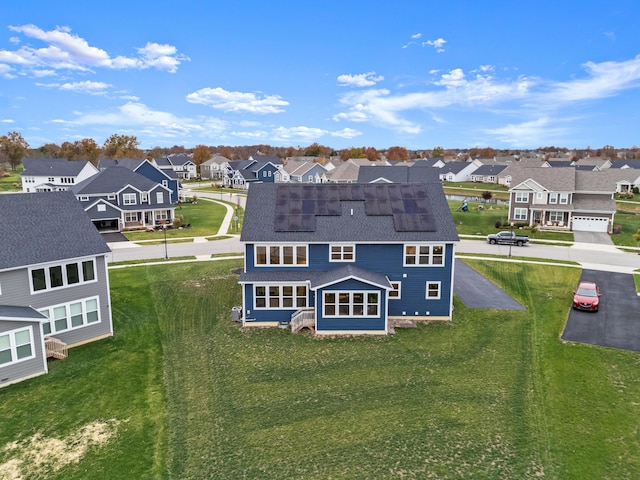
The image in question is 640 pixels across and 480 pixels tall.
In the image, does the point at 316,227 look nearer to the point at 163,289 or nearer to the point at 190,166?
the point at 163,289

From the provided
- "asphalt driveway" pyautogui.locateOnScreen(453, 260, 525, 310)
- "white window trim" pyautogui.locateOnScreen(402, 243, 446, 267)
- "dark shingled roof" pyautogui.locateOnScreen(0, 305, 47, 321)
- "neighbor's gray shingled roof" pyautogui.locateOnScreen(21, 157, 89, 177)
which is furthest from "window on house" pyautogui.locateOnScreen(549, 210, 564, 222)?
"neighbor's gray shingled roof" pyautogui.locateOnScreen(21, 157, 89, 177)

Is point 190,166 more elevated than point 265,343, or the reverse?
point 190,166

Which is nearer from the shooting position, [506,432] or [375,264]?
[506,432]

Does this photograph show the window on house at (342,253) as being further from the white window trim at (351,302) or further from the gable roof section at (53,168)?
the gable roof section at (53,168)

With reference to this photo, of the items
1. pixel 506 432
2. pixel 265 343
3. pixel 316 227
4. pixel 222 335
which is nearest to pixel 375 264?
pixel 316 227

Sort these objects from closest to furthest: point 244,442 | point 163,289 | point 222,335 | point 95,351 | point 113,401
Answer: point 244,442 < point 113,401 < point 95,351 < point 222,335 < point 163,289

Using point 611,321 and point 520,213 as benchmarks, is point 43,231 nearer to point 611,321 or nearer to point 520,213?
point 611,321

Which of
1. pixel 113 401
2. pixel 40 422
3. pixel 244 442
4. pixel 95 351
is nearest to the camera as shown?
pixel 244 442

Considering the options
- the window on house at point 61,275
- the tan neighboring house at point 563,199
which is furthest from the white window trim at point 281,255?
the tan neighboring house at point 563,199

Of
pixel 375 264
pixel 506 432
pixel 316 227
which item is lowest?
pixel 506 432
